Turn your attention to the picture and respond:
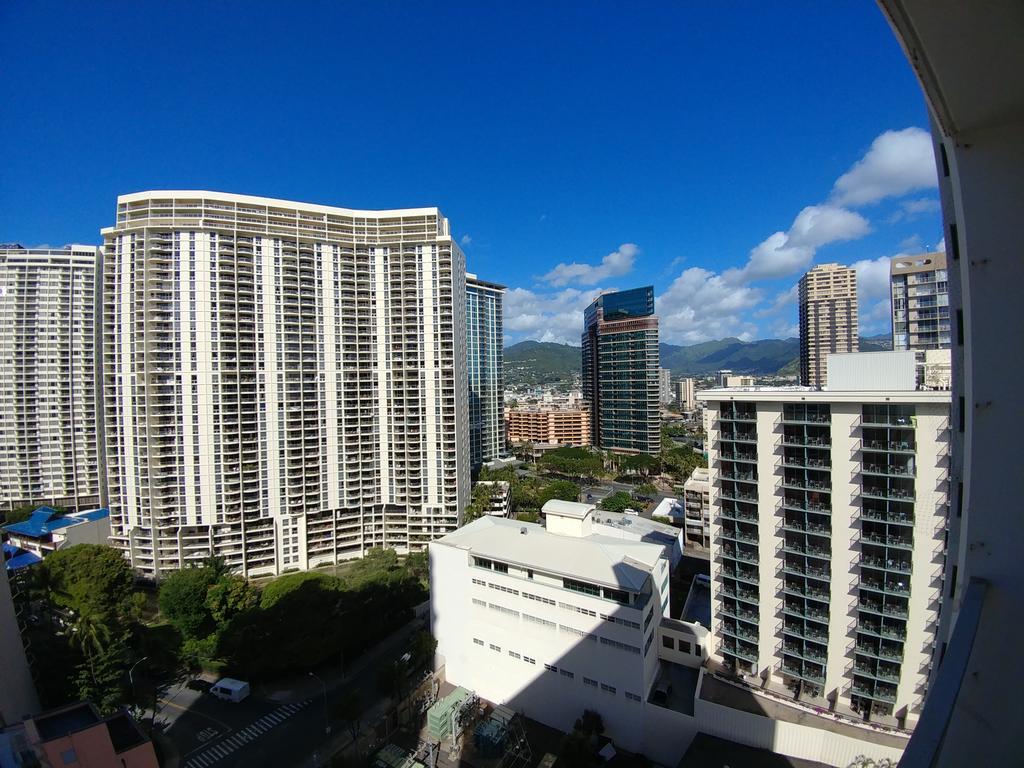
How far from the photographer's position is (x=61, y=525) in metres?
29.1

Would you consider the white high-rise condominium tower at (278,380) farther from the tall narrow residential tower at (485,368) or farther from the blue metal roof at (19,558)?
the tall narrow residential tower at (485,368)

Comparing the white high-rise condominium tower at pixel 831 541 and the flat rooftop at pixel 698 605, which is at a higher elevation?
the white high-rise condominium tower at pixel 831 541

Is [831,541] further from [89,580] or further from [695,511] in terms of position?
[89,580]

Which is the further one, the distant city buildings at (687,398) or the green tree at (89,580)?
the distant city buildings at (687,398)

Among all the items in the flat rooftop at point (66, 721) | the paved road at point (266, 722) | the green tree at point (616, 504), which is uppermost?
the flat rooftop at point (66, 721)

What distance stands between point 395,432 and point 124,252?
746 inches

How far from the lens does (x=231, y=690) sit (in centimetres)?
1758

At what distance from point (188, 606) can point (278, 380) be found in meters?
13.1

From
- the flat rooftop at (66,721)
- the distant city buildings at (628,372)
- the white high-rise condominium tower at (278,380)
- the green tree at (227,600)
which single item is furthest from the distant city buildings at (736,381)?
the flat rooftop at (66,721)

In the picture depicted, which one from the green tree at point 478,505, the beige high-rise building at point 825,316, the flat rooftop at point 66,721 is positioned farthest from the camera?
the beige high-rise building at point 825,316

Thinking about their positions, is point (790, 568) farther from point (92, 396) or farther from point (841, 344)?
point (841, 344)

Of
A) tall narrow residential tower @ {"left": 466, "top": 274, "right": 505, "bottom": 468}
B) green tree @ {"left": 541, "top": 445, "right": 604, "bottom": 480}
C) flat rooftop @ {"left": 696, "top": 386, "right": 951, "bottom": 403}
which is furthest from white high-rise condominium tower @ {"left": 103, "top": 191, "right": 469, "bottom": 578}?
green tree @ {"left": 541, "top": 445, "right": 604, "bottom": 480}

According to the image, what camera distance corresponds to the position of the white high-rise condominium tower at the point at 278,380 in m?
26.4

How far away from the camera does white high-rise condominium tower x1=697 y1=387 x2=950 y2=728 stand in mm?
12461
